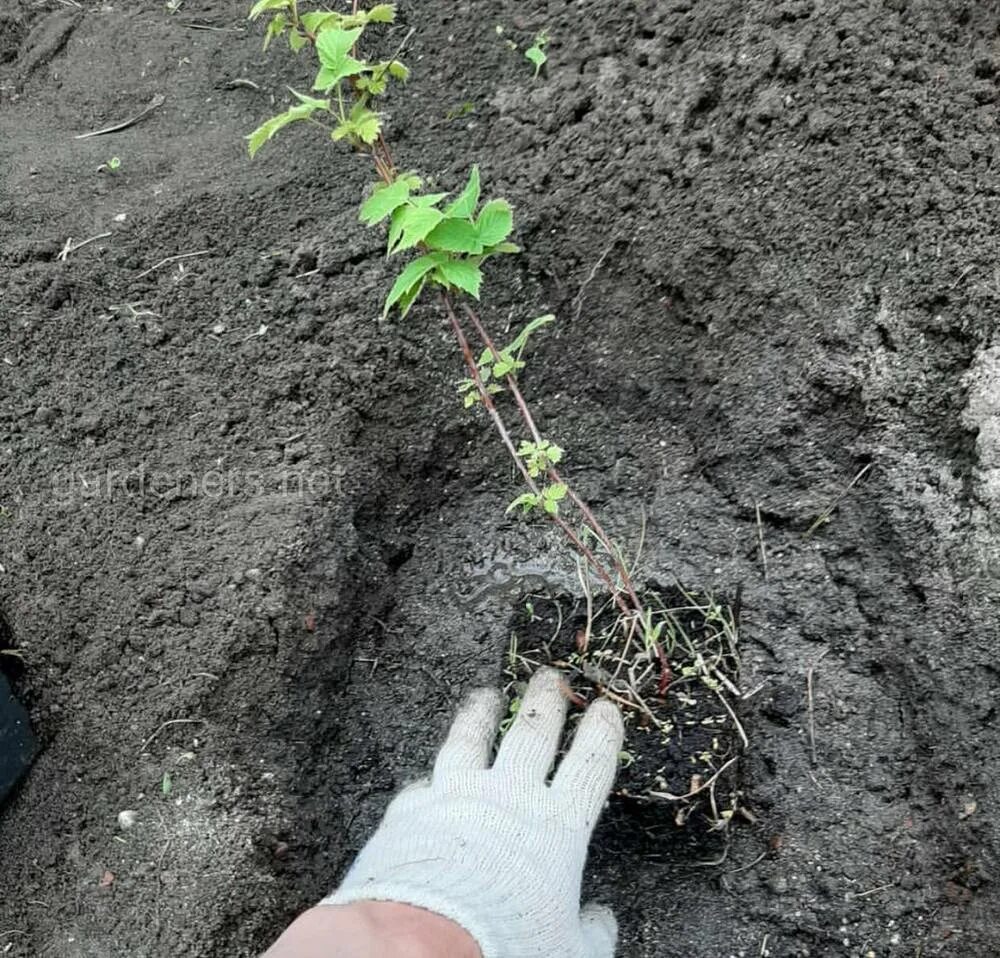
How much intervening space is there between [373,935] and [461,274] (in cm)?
95

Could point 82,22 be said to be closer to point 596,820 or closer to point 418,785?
point 418,785

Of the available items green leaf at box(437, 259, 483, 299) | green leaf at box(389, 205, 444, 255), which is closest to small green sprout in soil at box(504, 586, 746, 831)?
green leaf at box(437, 259, 483, 299)

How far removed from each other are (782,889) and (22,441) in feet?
5.69

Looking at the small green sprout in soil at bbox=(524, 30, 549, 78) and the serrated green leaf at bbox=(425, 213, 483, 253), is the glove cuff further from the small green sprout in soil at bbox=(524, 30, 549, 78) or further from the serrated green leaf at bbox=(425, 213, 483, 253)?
the small green sprout in soil at bbox=(524, 30, 549, 78)

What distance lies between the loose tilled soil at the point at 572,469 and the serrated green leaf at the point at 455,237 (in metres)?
0.57

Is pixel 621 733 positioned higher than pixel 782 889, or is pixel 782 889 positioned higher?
pixel 621 733

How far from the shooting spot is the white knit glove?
4.30ft

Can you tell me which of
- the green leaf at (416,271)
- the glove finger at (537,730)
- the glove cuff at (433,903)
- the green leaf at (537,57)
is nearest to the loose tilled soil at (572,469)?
the green leaf at (537,57)

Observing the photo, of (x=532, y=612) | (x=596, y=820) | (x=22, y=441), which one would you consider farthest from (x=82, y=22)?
(x=596, y=820)

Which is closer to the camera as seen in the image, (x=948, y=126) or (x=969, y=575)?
(x=969, y=575)

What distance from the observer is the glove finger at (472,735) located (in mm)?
1514

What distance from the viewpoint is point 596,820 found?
1477mm

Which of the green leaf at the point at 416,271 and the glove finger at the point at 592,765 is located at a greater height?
the green leaf at the point at 416,271

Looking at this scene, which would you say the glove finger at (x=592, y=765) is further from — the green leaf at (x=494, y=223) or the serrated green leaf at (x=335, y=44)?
the serrated green leaf at (x=335, y=44)
